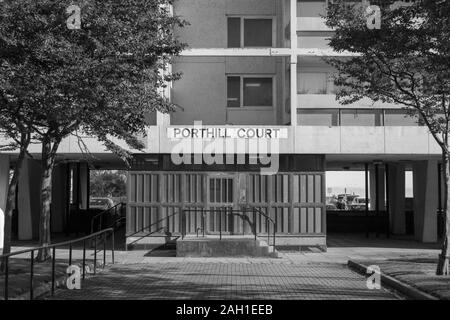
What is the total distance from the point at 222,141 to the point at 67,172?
11148 millimetres

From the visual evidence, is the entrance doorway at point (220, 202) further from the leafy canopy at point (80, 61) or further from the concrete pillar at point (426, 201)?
the concrete pillar at point (426, 201)

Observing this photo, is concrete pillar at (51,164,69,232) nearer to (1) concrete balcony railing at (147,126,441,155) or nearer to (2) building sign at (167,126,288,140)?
(1) concrete balcony railing at (147,126,441,155)

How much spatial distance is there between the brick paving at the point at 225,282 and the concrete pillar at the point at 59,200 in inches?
528

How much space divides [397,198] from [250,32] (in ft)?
33.6

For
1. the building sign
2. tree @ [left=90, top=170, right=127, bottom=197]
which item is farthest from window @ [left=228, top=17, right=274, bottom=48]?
tree @ [left=90, top=170, right=127, bottom=197]

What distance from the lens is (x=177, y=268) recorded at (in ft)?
55.1

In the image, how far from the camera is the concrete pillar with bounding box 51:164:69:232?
98.6ft

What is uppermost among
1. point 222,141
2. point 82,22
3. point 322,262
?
point 82,22

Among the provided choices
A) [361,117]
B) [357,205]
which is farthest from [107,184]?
[361,117]

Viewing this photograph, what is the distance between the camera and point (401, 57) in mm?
14734

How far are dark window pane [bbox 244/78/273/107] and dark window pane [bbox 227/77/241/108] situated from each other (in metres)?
0.27
